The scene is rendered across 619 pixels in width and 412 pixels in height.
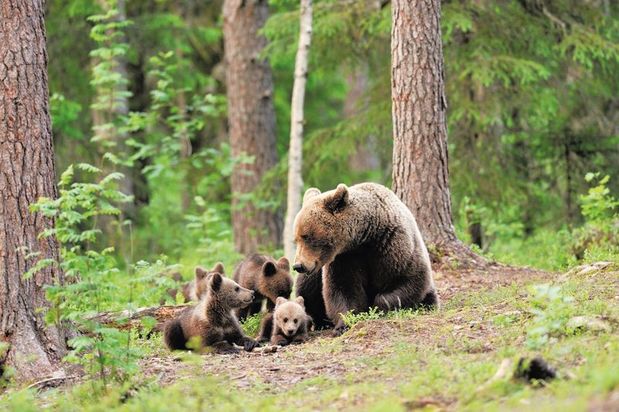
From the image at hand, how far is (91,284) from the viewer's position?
7273 millimetres

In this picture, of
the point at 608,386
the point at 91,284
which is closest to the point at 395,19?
the point at 91,284

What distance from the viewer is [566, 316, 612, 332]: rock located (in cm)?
735

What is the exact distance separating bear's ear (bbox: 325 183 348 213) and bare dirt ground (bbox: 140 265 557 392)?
48.7 inches

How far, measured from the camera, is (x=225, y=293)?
9766 mm

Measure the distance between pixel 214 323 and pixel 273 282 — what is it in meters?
1.77

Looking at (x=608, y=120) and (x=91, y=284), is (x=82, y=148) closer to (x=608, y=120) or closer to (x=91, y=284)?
(x=608, y=120)

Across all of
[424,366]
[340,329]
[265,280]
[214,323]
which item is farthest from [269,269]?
[424,366]

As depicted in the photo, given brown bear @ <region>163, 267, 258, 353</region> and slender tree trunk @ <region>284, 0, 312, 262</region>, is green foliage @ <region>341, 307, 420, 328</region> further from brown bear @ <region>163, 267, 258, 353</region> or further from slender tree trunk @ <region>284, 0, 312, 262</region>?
slender tree trunk @ <region>284, 0, 312, 262</region>

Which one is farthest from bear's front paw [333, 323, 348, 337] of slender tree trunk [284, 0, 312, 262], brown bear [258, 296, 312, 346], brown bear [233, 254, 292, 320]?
slender tree trunk [284, 0, 312, 262]

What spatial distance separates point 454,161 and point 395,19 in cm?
441

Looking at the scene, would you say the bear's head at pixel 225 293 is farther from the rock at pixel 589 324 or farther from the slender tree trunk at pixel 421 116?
the rock at pixel 589 324

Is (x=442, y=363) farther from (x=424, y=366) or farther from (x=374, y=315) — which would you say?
(x=374, y=315)

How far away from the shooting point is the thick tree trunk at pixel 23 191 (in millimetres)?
8453

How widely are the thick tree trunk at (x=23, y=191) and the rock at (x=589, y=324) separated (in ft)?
14.8
